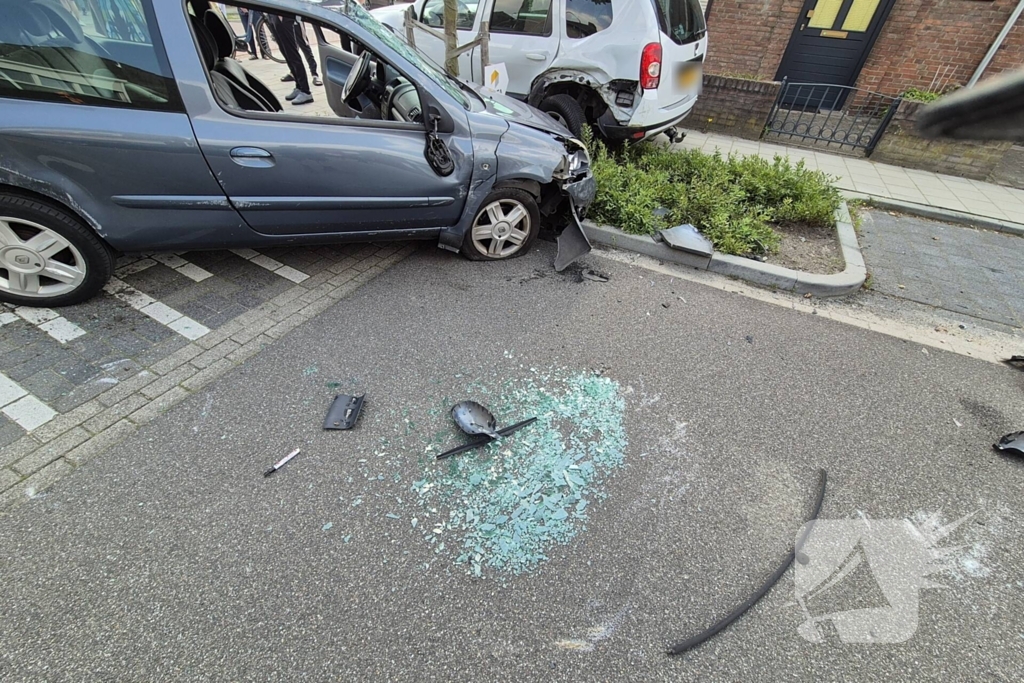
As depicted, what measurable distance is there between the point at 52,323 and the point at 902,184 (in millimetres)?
8869

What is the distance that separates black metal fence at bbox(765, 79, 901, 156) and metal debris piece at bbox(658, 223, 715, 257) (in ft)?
14.2

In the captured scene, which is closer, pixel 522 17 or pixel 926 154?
pixel 522 17

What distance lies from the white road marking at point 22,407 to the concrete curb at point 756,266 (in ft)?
12.8

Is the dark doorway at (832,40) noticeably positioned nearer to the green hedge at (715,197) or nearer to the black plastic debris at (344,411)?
the green hedge at (715,197)

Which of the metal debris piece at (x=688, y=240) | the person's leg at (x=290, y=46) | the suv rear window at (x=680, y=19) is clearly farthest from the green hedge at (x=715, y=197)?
the person's leg at (x=290, y=46)

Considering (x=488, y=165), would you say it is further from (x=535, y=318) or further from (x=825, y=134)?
(x=825, y=134)

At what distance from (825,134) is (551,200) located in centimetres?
617

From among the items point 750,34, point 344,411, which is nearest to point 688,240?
point 344,411

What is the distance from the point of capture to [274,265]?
11.6 ft

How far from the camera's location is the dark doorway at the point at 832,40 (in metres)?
7.39

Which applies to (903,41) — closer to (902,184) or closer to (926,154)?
(926,154)

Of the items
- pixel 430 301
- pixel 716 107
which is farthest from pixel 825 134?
pixel 430 301

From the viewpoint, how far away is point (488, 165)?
10.8ft

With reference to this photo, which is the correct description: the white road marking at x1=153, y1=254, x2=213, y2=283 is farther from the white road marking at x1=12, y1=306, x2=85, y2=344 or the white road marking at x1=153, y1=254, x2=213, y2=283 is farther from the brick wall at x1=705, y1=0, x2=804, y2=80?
the brick wall at x1=705, y1=0, x2=804, y2=80
